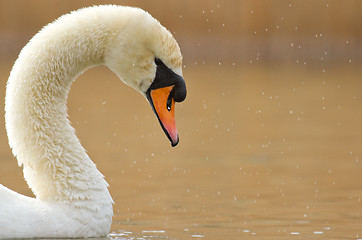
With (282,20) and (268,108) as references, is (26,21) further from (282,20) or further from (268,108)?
(268,108)

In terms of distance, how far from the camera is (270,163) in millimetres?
8219

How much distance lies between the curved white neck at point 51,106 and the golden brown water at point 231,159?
376 mm

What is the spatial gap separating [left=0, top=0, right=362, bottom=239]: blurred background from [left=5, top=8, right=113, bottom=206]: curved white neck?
0.55 m

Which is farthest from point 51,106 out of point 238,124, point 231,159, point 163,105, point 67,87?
point 238,124

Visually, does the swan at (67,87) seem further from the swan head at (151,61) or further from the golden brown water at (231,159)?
the golden brown water at (231,159)

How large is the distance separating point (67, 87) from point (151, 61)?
50 centimetres

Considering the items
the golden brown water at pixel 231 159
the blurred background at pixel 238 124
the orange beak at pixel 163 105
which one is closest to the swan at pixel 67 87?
the orange beak at pixel 163 105

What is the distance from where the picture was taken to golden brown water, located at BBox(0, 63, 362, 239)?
572cm

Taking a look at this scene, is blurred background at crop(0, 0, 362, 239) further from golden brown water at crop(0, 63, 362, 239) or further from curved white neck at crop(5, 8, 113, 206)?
curved white neck at crop(5, 8, 113, 206)

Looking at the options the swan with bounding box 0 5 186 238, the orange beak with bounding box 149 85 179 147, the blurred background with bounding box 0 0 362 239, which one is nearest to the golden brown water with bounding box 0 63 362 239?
the blurred background with bounding box 0 0 362 239

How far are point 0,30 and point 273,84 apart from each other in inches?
248

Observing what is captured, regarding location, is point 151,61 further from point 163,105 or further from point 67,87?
point 67,87

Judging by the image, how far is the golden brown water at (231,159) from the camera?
225 inches

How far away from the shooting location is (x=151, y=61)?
5066 mm
